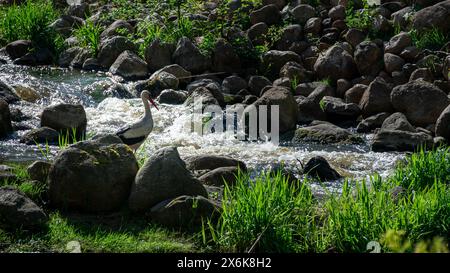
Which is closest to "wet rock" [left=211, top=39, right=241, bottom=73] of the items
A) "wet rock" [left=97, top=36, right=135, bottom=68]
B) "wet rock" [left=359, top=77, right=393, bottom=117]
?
"wet rock" [left=97, top=36, right=135, bottom=68]

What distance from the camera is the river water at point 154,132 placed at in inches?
420

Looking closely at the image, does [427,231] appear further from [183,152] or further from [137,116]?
[137,116]

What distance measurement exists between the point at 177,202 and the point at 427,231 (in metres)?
2.15

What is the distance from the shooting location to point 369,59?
14.5m

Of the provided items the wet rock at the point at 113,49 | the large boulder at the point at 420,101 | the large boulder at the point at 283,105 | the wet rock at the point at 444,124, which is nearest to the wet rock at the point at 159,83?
the wet rock at the point at 113,49

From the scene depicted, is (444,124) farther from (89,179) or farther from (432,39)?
(89,179)

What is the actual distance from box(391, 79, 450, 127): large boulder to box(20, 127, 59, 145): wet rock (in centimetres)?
576

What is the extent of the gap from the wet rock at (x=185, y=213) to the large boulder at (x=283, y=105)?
6.06 meters

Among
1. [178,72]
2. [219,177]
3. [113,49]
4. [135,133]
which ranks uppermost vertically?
[113,49]

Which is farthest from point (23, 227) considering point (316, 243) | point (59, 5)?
point (59, 5)

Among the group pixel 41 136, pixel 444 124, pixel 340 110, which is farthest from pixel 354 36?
pixel 41 136

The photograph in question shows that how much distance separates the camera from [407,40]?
48.0 ft

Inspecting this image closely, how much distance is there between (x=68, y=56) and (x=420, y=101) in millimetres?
8147

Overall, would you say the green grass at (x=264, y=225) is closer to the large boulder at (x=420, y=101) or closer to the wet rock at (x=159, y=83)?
the large boulder at (x=420, y=101)
